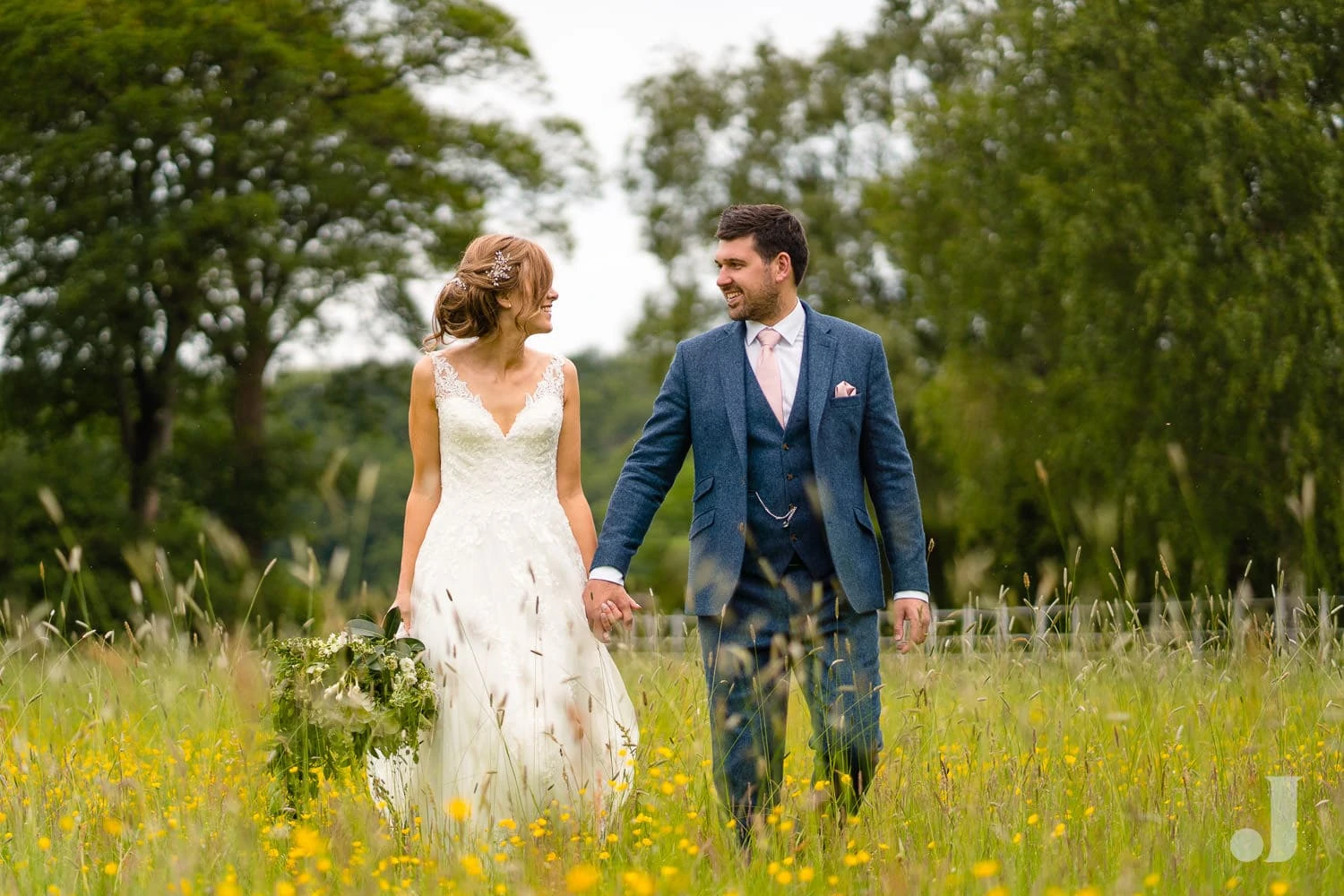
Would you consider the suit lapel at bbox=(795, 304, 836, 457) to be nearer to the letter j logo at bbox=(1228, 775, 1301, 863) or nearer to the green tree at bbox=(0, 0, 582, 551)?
the letter j logo at bbox=(1228, 775, 1301, 863)

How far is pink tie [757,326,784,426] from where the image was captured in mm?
4516

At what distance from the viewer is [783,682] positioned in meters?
4.27

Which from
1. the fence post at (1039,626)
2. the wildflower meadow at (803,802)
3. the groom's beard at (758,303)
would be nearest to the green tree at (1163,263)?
the wildflower meadow at (803,802)

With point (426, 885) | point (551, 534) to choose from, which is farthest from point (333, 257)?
point (426, 885)

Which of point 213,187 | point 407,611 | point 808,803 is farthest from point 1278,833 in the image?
point 213,187

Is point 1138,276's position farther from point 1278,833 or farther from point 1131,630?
point 1278,833

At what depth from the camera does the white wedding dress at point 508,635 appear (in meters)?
4.49

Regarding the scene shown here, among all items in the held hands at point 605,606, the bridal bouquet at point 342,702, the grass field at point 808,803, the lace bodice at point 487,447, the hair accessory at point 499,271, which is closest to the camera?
the grass field at point 808,803

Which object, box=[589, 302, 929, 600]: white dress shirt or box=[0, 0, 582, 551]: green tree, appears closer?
box=[589, 302, 929, 600]: white dress shirt

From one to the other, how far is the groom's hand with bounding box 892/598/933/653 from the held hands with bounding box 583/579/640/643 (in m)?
0.79

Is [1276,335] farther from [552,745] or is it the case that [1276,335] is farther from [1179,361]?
[552,745]

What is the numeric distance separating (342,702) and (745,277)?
68.7 inches

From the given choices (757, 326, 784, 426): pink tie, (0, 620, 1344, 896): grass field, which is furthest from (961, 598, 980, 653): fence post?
(757, 326, 784, 426): pink tie

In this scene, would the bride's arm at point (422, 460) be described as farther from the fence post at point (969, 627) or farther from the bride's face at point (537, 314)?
the fence post at point (969, 627)
